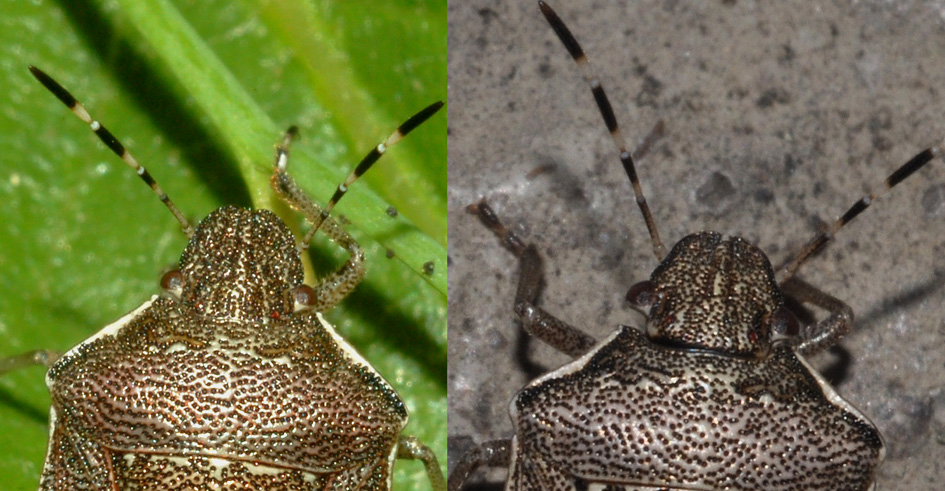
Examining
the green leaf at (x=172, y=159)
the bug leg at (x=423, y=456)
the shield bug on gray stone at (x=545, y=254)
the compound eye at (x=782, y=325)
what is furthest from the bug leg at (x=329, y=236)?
the compound eye at (x=782, y=325)

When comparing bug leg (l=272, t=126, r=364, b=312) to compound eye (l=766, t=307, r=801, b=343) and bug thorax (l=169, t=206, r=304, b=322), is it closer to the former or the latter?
bug thorax (l=169, t=206, r=304, b=322)

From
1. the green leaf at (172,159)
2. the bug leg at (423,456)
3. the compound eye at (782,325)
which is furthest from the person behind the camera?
the green leaf at (172,159)

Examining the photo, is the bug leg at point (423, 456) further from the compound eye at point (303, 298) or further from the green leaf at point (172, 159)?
the compound eye at point (303, 298)

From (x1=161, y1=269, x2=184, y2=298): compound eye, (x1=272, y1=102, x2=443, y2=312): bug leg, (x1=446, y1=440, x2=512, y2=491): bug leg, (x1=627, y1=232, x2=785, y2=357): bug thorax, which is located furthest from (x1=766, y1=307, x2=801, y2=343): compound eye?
(x1=161, y1=269, x2=184, y2=298): compound eye

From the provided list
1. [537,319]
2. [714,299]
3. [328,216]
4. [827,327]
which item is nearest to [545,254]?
[537,319]

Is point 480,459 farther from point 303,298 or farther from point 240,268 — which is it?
point 240,268
